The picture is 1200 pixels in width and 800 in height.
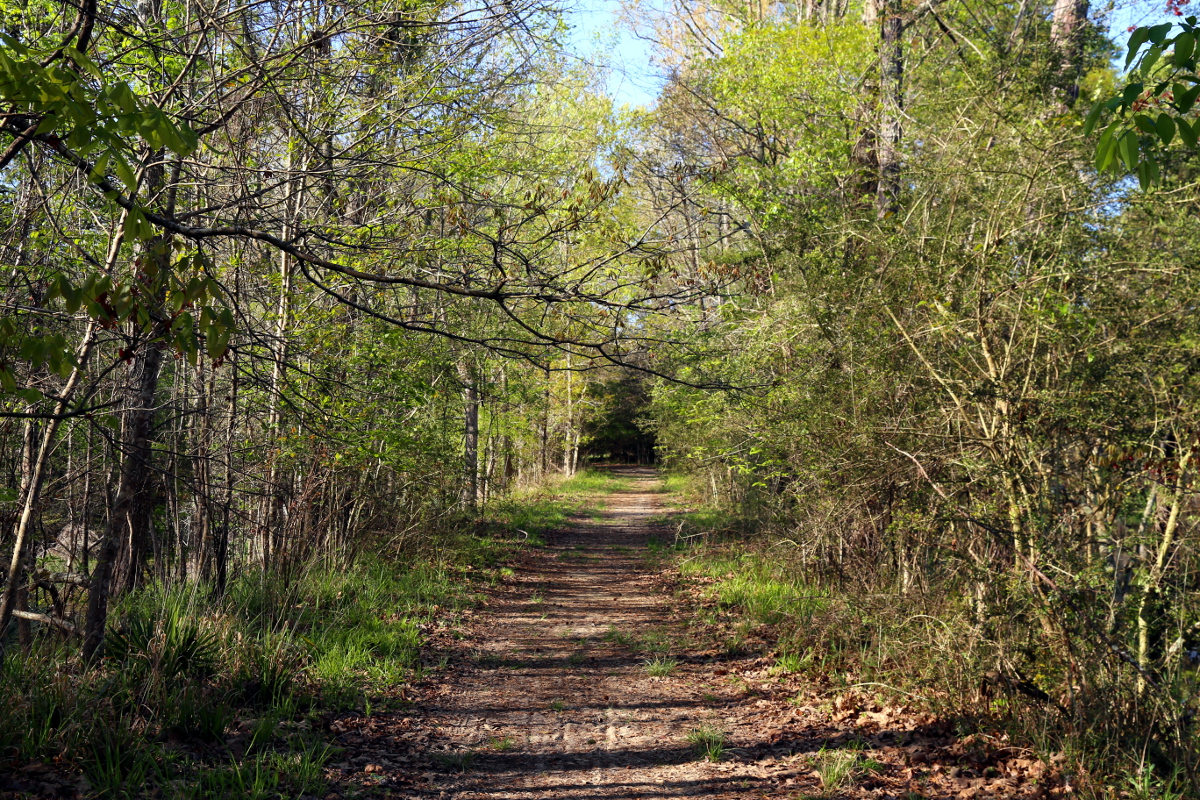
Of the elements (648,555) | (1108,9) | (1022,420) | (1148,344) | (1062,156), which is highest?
(1108,9)

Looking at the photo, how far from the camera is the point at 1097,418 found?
4.69 metres

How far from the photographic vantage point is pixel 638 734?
226 inches

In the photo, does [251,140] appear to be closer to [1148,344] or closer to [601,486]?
[1148,344]

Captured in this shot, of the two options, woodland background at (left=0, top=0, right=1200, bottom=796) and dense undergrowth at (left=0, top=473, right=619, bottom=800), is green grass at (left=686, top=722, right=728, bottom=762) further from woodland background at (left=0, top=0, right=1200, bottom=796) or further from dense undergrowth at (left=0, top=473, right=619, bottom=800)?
dense undergrowth at (left=0, top=473, right=619, bottom=800)

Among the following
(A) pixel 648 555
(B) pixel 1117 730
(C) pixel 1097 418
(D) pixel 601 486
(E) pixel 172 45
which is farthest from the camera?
(D) pixel 601 486

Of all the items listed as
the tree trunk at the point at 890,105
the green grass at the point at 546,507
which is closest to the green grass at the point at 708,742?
the tree trunk at the point at 890,105

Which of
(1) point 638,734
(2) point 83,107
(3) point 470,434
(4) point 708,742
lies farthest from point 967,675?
(3) point 470,434

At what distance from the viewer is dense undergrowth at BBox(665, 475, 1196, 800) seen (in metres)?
4.34

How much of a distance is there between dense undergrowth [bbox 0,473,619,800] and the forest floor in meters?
0.31

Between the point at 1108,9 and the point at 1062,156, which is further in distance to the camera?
the point at 1108,9

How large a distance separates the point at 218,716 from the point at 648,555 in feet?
32.7

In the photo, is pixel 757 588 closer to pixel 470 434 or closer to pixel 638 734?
pixel 638 734

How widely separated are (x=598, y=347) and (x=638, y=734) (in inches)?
136

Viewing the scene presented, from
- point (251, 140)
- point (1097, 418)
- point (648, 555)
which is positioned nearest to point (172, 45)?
point (251, 140)
